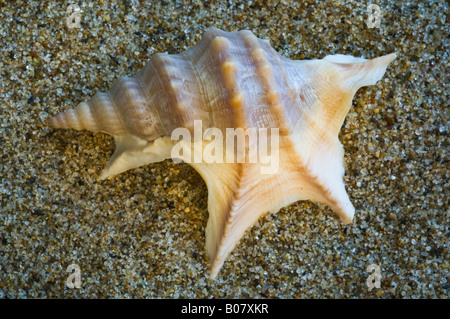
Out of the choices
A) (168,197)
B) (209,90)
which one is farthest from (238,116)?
(168,197)

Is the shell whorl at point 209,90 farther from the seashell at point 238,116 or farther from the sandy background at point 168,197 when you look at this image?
the sandy background at point 168,197

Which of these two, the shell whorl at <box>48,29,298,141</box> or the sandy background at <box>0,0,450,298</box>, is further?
the sandy background at <box>0,0,450,298</box>

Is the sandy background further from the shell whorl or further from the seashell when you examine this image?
the shell whorl

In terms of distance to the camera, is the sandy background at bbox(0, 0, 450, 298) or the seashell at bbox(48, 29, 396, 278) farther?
the sandy background at bbox(0, 0, 450, 298)

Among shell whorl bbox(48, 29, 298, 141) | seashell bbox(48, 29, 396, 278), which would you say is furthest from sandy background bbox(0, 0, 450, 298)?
shell whorl bbox(48, 29, 298, 141)
